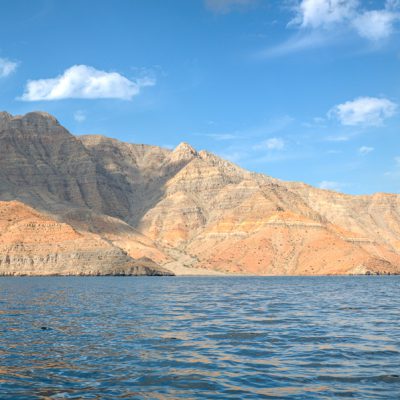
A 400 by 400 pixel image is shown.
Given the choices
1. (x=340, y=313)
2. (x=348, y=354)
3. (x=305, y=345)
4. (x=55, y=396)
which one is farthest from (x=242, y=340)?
(x=340, y=313)

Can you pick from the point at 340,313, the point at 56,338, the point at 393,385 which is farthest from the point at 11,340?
the point at 340,313

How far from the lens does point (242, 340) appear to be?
114 feet

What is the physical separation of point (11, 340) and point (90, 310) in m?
22.2

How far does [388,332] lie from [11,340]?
963 inches

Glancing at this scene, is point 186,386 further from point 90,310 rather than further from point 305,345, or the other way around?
point 90,310

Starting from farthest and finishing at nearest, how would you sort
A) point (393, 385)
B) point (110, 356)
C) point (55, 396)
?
point (110, 356) < point (393, 385) < point (55, 396)

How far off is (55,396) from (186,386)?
201 inches

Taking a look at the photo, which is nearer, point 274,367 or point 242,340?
point 274,367

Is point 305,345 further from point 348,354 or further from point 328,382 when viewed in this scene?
point 328,382

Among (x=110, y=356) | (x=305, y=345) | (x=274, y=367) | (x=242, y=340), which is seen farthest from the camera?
(x=242, y=340)

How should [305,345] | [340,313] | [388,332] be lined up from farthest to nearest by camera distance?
[340,313] → [388,332] → [305,345]

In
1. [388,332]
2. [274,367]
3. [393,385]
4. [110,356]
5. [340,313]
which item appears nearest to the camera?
[393,385]

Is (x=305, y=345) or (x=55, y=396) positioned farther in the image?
(x=305, y=345)

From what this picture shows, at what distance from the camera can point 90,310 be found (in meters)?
56.3
